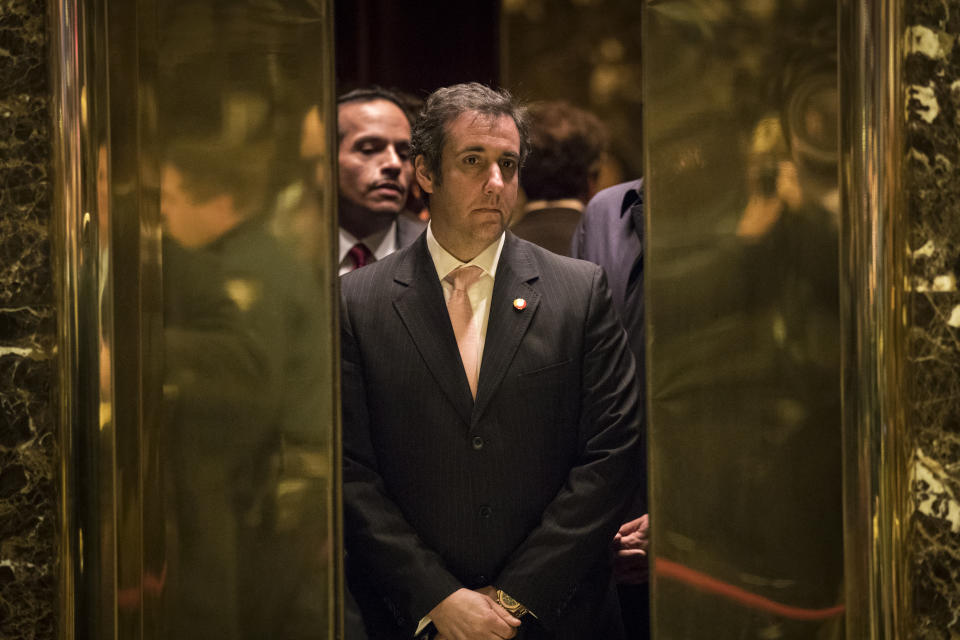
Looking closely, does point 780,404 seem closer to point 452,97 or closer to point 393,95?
point 452,97

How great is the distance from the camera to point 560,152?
2424 millimetres

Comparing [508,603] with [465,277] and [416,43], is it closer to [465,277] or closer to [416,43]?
[465,277]

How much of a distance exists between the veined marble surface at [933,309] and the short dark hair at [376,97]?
1.20 meters

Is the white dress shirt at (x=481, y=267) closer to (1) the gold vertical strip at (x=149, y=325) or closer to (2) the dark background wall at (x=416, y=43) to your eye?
(2) the dark background wall at (x=416, y=43)

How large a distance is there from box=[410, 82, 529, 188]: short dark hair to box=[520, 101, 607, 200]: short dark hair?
0.25 feet

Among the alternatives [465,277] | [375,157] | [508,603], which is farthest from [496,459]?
[375,157]

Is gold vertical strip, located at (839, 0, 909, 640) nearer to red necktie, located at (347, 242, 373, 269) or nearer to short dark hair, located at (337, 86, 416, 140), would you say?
short dark hair, located at (337, 86, 416, 140)

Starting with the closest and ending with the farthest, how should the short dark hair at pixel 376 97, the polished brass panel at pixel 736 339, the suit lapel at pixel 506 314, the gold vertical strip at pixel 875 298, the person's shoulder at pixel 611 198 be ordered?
the gold vertical strip at pixel 875 298
the polished brass panel at pixel 736 339
the suit lapel at pixel 506 314
the person's shoulder at pixel 611 198
the short dark hair at pixel 376 97

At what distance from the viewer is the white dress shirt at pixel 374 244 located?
8.45 ft

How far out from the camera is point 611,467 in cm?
224

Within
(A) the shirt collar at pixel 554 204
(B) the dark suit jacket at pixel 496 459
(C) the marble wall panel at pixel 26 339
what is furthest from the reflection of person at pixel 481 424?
(C) the marble wall panel at pixel 26 339

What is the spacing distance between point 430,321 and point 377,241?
0.38 metres

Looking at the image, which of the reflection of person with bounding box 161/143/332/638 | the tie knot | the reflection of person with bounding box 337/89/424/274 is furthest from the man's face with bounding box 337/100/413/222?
the reflection of person with bounding box 161/143/332/638

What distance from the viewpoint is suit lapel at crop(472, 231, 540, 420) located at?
228 cm
